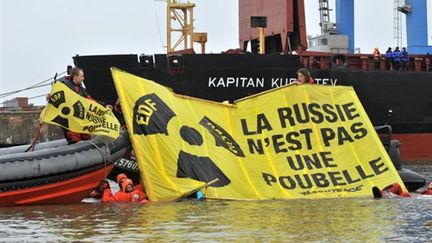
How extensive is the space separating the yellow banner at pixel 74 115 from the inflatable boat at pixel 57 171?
0.17 metres

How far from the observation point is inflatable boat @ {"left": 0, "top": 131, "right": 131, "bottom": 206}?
10.6 metres

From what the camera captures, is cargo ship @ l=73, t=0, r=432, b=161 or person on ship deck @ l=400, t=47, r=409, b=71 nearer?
cargo ship @ l=73, t=0, r=432, b=161

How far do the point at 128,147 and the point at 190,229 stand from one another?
3860 millimetres

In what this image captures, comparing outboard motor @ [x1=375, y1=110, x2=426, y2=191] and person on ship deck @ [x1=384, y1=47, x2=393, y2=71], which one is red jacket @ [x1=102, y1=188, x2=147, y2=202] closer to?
outboard motor @ [x1=375, y1=110, x2=426, y2=191]

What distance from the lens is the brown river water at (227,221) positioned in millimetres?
7570

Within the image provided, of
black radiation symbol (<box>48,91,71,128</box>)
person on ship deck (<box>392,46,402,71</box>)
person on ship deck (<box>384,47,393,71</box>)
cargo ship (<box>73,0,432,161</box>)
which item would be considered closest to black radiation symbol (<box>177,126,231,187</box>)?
black radiation symbol (<box>48,91,71,128</box>)

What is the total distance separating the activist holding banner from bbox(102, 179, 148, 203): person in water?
3.25 feet

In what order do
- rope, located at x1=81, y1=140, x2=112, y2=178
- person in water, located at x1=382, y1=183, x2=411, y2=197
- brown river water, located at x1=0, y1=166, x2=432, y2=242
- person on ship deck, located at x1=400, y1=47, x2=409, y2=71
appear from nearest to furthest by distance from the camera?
brown river water, located at x1=0, y1=166, x2=432, y2=242
rope, located at x1=81, y1=140, x2=112, y2=178
person in water, located at x1=382, y1=183, x2=411, y2=197
person on ship deck, located at x1=400, y1=47, x2=409, y2=71

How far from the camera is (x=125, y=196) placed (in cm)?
1191

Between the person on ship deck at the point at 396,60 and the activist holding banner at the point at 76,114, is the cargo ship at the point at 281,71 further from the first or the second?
the activist holding banner at the point at 76,114

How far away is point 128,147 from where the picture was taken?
1186 cm

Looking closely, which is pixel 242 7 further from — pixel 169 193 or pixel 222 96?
pixel 169 193

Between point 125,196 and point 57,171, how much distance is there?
57.1 inches

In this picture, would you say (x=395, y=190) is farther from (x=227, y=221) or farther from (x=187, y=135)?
(x=227, y=221)
